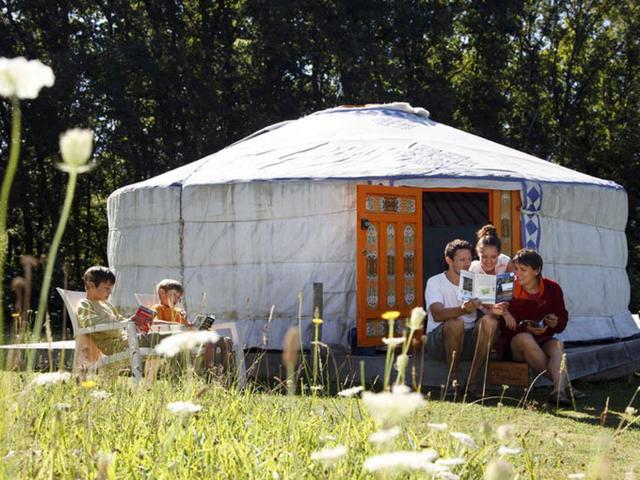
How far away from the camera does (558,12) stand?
16406 mm

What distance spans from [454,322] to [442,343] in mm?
167

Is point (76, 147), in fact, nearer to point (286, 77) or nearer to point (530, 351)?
point (530, 351)

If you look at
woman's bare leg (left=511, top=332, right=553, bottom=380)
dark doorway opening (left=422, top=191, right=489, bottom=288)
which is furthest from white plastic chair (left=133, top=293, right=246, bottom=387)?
dark doorway opening (left=422, top=191, right=489, bottom=288)

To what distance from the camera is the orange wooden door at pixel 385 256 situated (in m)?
6.55

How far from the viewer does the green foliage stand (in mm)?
13961

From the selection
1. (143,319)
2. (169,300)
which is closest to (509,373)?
(169,300)

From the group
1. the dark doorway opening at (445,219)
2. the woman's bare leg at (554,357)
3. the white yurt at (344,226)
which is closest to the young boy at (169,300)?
the white yurt at (344,226)

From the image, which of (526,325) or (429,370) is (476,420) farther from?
(429,370)

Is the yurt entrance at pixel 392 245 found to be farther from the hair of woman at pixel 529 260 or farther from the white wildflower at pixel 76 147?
the white wildflower at pixel 76 147

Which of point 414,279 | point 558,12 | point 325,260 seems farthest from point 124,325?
point 558,12

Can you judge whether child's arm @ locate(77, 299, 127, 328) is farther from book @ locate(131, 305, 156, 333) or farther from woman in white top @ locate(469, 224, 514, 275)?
woman in white top @ locate(469, 224, 514, 275)

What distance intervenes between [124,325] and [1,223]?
A: 3608 mm

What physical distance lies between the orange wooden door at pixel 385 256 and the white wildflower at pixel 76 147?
570 centimetres

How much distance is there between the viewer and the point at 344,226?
664 centimetres
